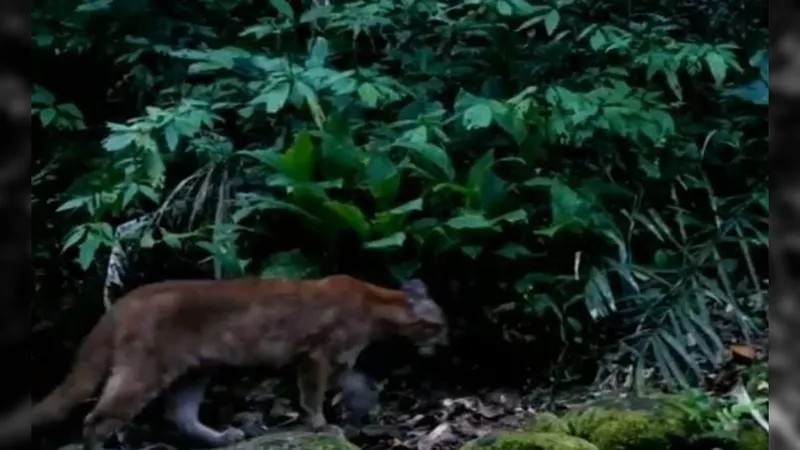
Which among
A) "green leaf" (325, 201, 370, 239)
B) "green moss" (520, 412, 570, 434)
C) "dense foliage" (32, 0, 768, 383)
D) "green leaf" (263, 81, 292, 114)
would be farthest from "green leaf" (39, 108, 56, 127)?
"green moss" (520, 412, 570, 434)

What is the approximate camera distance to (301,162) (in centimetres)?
209

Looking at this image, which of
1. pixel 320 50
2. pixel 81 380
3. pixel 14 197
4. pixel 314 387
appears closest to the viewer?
pixel 14 197

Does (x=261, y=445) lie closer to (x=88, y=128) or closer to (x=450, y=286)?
(x=450, y=286)

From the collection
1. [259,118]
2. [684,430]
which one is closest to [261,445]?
[259,118]

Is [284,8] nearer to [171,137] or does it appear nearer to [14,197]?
[171,137]

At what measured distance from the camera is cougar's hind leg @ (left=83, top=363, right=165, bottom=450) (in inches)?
77.8

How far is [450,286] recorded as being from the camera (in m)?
2.11

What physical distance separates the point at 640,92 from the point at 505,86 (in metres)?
0.25

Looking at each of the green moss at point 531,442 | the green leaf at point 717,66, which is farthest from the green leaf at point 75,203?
the green leaf at point 717,66

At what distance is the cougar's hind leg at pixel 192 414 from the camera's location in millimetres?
1977

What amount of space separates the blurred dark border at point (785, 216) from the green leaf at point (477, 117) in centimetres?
90

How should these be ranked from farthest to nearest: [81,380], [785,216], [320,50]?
[320,50], [81,380], [785,216]

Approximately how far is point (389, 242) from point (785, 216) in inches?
36.2

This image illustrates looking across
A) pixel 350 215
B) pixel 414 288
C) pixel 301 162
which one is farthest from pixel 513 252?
pixel 301 162
